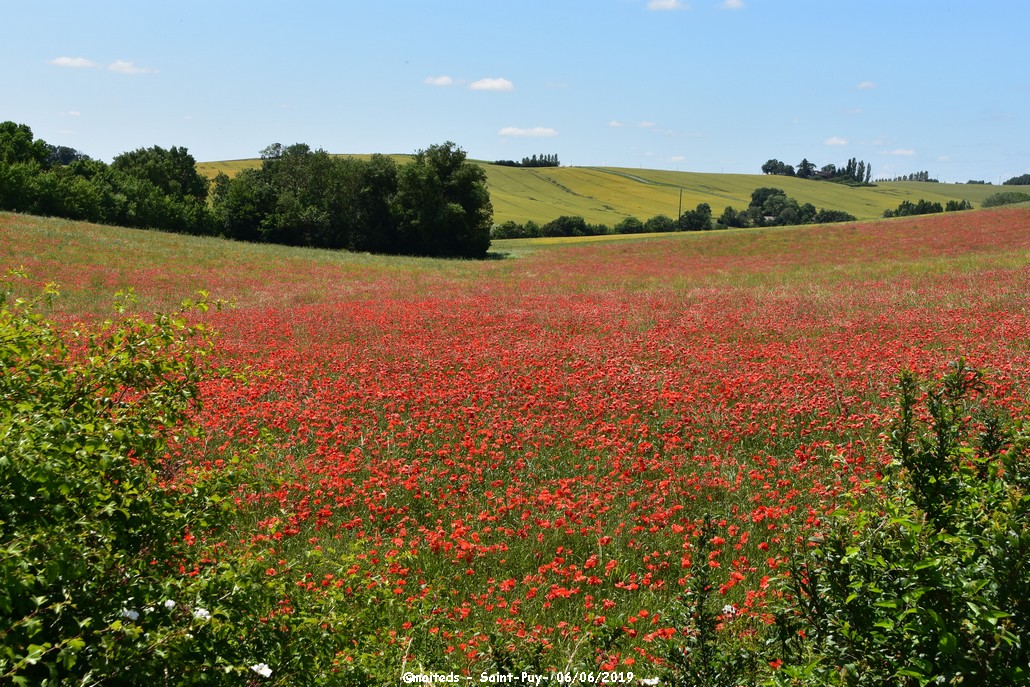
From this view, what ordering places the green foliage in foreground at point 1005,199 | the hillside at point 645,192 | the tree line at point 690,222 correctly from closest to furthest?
1. the tree line at point 690,222
2. the green foliage in foreground at point 1005,199
3. the hillside at point 645,192

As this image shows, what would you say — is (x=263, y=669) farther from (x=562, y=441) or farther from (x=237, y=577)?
(x=562, y=441)

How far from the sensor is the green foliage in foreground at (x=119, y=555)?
2559 mm

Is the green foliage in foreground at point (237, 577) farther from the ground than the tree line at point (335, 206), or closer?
closer

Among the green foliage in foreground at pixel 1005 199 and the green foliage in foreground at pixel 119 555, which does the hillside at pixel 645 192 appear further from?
the green foliage in foreground at pixel 119 555

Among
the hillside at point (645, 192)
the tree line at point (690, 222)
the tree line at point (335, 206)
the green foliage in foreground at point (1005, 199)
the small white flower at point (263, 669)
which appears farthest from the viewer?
the hillside at point (645, 192)

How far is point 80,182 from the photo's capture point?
5825cm

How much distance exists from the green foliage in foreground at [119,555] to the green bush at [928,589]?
2.43 meters

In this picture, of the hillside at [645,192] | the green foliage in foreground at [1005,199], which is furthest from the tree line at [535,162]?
the green foliage in foreground at [1005,199]

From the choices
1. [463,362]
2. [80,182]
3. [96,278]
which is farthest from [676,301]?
[80,182]

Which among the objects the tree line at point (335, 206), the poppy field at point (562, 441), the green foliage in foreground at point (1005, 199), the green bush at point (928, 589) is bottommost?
the poppy field at point (562, 441)

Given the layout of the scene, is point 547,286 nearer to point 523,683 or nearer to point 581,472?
point 581,472

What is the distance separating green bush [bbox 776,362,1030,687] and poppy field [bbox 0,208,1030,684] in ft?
0.99

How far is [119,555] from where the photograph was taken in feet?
9.78

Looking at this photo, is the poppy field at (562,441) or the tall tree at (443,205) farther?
the tall tree at (443,205)
